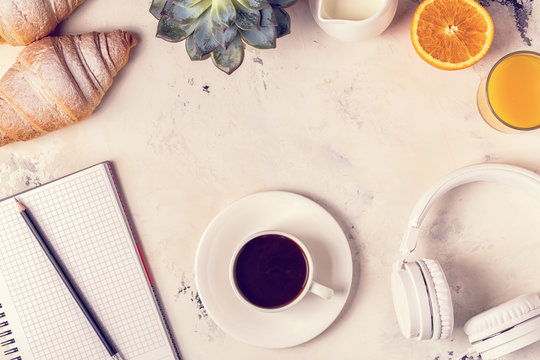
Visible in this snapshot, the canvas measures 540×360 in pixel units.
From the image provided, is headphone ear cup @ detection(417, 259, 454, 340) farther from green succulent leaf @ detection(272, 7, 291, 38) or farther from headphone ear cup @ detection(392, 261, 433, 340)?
green succulent leaf @ detection(272, 7, 291, 38)

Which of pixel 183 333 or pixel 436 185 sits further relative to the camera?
pixel 183 333

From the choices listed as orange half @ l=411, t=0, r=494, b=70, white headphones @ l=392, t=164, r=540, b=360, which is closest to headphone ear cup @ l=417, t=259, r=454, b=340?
white headphones @ l=392, t=164, r=540, b=360

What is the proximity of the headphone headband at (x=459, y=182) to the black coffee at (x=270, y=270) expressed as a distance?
0.21m

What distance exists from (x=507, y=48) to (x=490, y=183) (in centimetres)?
29

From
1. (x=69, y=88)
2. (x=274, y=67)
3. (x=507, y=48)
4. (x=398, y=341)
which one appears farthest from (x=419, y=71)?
(x=69, y=88)

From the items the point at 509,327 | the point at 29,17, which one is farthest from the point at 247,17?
the point at 509,327

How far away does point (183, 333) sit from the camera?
1.03m

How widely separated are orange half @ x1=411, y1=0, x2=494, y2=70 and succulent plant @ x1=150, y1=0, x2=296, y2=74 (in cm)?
27

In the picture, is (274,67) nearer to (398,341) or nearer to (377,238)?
(377,238)

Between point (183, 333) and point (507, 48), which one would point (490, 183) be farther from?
point (183, 333)

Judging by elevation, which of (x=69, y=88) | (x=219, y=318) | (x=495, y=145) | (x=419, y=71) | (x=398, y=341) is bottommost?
(x=398, y=341)

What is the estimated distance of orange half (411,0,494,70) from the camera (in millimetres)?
923

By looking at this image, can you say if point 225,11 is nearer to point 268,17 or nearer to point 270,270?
point 268,17

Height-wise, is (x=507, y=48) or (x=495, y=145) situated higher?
(x=507, y=48)
